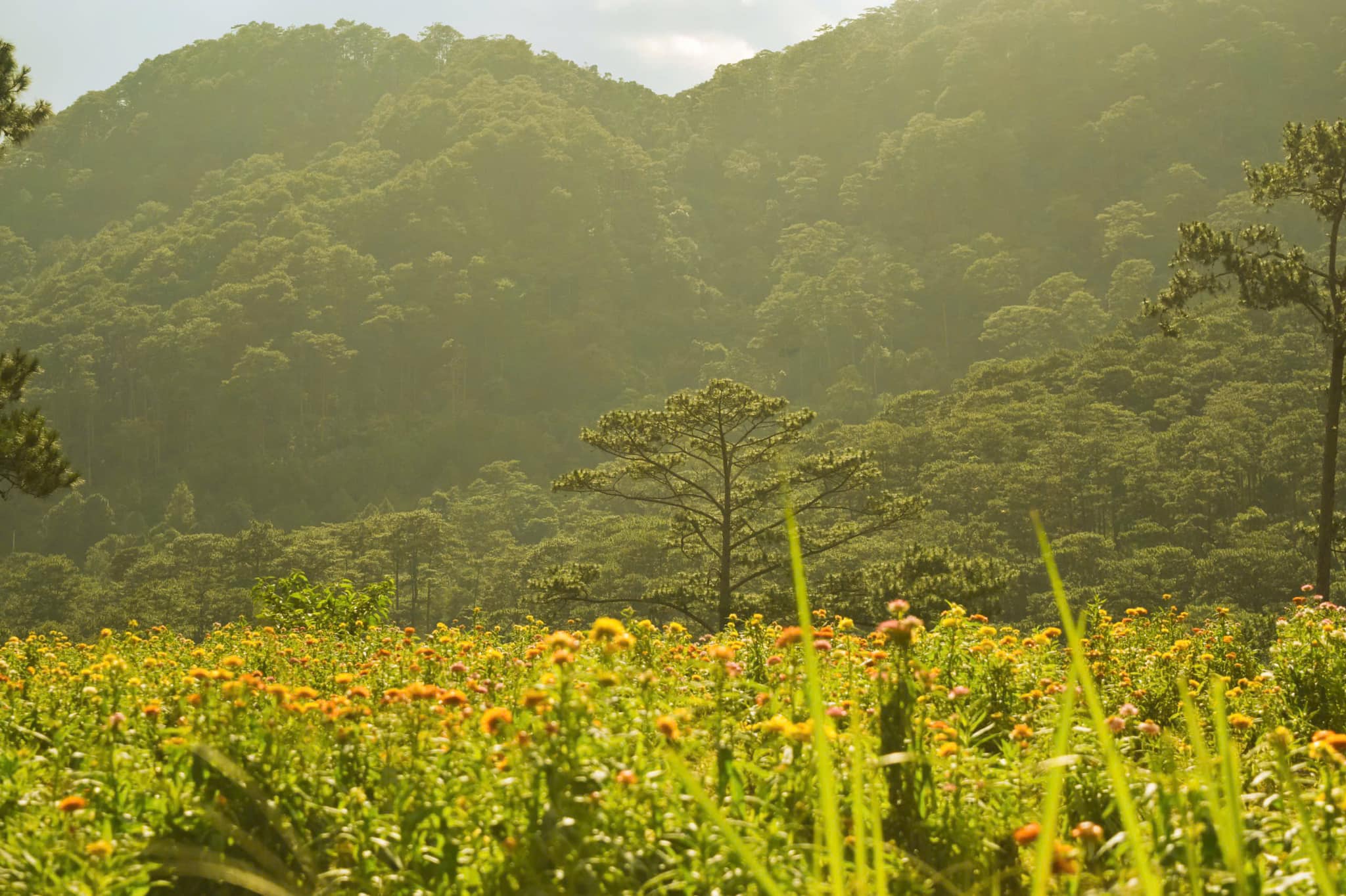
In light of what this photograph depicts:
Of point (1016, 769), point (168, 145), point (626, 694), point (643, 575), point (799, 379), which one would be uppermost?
point (168, 145)

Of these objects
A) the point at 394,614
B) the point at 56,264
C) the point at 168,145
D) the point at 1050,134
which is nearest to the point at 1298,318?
the point at 394,614

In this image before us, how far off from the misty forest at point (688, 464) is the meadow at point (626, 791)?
20 mm

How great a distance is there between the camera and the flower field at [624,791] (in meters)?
2.36

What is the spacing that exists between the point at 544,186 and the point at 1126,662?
98318 mm

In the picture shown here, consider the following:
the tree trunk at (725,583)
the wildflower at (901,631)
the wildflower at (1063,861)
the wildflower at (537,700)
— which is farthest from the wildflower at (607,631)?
the tree trunk at (725,583)

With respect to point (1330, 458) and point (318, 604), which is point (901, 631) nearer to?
point (1330, 458)

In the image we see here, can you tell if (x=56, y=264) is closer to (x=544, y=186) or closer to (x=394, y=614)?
(x=544, y=186)

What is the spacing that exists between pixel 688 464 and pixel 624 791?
172 feet

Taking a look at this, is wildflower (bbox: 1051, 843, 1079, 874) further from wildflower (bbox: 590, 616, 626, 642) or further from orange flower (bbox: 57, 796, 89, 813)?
orange flower (bbox: 57, 796, 89, 813)

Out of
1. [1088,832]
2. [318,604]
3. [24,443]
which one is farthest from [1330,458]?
[24,443]

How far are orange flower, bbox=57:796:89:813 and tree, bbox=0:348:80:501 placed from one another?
940cm

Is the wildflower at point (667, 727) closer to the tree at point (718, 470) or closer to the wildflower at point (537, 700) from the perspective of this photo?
the wildflower at point (537, 700)

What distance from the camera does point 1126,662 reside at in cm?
611

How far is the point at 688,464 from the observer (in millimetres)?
55062
